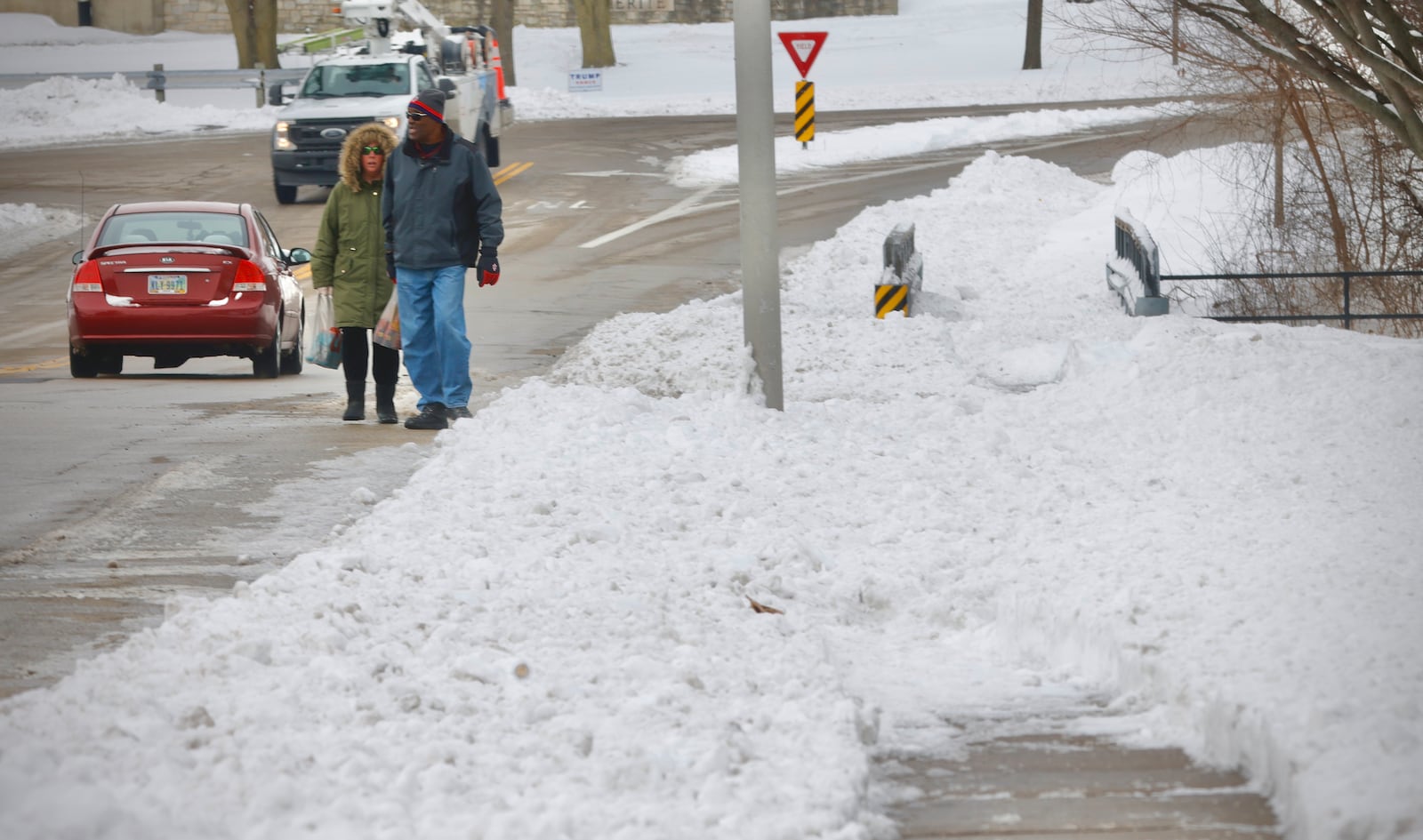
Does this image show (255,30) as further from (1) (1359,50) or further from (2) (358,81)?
(1) (1359,50)

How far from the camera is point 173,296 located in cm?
1330

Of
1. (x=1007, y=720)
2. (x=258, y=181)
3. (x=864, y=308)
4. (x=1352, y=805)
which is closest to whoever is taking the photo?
(x=1352, y=805)

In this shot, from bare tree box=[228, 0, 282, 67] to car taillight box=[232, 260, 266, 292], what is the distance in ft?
117

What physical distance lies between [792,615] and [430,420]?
457 centimetres

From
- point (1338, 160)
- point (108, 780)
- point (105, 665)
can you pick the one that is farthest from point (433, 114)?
point (1338, 160)

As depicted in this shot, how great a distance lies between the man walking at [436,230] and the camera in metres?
9.45

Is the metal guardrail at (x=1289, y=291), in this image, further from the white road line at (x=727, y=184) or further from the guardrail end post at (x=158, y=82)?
the guardrail end post at (x=158, y=82)

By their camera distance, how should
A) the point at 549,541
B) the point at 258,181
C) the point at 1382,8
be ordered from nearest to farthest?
the point at 549,541 → the point at 1382,8 → the point at 258,181

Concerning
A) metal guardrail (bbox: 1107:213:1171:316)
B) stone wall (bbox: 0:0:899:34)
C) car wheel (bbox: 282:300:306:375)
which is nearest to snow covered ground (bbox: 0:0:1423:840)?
metal guardrail (bbox: 1107:213:1171:316)

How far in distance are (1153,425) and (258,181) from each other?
2280cm

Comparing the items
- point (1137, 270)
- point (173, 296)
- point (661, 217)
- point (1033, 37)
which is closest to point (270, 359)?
point (173, 296)

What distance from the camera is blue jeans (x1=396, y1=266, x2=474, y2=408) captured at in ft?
31.4

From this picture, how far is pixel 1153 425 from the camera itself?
29.2 ft

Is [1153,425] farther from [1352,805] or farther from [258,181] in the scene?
[258,181]
